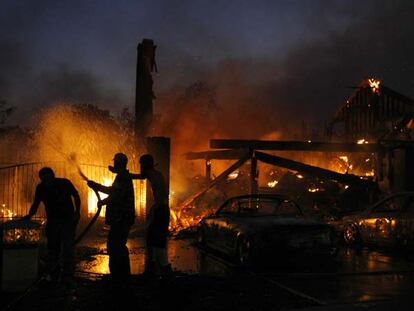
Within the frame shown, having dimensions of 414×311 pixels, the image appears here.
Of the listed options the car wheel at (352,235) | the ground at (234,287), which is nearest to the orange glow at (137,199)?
the ground at (234,287)

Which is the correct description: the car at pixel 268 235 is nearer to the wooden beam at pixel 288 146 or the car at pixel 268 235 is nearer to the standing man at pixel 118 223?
the standing man at pixel 118 223

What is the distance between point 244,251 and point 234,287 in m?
1.93

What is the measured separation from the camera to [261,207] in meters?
11.2

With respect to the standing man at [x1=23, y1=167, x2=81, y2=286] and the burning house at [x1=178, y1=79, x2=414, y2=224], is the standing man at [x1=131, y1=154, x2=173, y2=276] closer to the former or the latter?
the standing man at [x1=23, y1=167, x2=81, y2=286]

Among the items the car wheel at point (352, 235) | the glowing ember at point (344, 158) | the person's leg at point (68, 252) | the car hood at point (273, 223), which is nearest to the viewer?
the person's leg at point (68, 252)

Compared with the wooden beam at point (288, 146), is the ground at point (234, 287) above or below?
below

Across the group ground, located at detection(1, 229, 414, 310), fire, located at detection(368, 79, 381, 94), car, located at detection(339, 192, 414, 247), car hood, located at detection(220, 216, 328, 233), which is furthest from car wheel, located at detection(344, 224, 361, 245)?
fire, located at detection(368, 79, 381, 94)

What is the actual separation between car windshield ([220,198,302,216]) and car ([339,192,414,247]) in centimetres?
182

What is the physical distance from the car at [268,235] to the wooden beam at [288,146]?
4874 millimetres

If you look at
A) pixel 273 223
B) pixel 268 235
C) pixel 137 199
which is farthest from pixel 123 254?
pixel 137 199

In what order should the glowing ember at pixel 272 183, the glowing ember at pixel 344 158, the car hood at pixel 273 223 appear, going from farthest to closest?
the glowing ember at pixel 344 158 < the glowing ember at pixel 272 183 < the car hood at pixel 273 223

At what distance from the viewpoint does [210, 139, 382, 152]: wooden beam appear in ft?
49.9

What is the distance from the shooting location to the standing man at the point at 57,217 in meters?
7.45

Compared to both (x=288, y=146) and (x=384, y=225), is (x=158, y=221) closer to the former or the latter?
(x=384, y=225)
